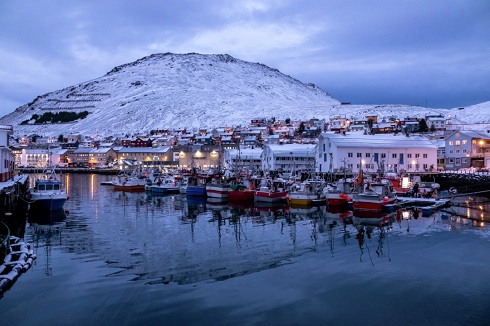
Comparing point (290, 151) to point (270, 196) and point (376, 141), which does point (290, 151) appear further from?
point (270, 196)

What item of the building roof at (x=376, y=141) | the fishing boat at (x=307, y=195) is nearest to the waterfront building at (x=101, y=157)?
the building roof at (x=376, y=141)

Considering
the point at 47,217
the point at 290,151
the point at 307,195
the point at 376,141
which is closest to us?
the point at 47,217

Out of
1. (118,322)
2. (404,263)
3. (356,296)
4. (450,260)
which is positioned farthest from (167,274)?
(450,260)

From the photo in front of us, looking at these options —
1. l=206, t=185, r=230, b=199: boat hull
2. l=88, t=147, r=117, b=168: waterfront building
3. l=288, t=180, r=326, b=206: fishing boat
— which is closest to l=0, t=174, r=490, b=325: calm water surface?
l=288, t=180, r=326, b=206: fishing boat

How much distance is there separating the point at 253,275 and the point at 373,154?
39.3 meters

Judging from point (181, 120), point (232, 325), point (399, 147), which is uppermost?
point (181, 120)

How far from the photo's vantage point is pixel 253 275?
1269 centimetres

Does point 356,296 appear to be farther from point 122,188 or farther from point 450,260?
point 122,188

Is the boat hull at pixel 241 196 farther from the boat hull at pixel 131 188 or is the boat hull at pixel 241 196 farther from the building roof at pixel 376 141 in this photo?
the building roof at pixel 376 141

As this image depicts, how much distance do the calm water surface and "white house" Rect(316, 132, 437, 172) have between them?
87.1 feet

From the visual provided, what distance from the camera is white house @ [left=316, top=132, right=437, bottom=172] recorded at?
4888 centimetres

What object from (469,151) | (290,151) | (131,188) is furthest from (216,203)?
(469,151)

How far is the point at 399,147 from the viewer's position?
5000 cm

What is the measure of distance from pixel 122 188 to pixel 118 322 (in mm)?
40498
